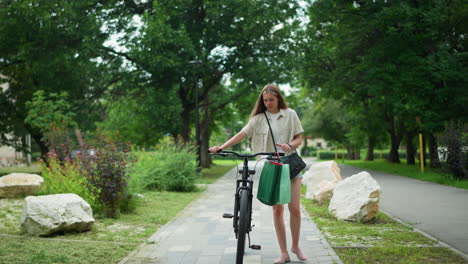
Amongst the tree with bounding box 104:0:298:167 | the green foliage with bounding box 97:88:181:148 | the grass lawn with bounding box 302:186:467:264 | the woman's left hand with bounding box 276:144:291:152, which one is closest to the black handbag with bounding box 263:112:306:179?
the woman's left hand with bounding box 276:144:291:152

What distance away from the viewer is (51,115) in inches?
696

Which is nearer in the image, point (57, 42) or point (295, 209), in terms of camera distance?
point (295, 209)

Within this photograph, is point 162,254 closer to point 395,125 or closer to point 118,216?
point 118,216

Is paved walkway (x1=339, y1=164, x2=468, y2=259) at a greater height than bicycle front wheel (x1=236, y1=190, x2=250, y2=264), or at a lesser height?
lesser

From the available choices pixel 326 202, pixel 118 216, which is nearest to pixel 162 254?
pixel 118 216

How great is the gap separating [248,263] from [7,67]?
2395 centimetres

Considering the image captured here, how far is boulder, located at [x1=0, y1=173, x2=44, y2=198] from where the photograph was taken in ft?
39.9

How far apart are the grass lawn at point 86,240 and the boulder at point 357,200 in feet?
10.5

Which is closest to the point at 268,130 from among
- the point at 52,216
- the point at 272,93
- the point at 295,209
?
the point at 272,93

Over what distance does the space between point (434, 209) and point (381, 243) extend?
3827mm

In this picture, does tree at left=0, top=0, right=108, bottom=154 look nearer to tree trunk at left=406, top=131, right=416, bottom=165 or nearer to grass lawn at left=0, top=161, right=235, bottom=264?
grass lawn at left=0, top=161, right=235, bottom=264

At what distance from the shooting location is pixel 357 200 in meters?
8.27

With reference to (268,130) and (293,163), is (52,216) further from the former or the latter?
(293,163)

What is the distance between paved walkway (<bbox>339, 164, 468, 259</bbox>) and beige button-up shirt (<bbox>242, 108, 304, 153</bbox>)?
8.15 ft
